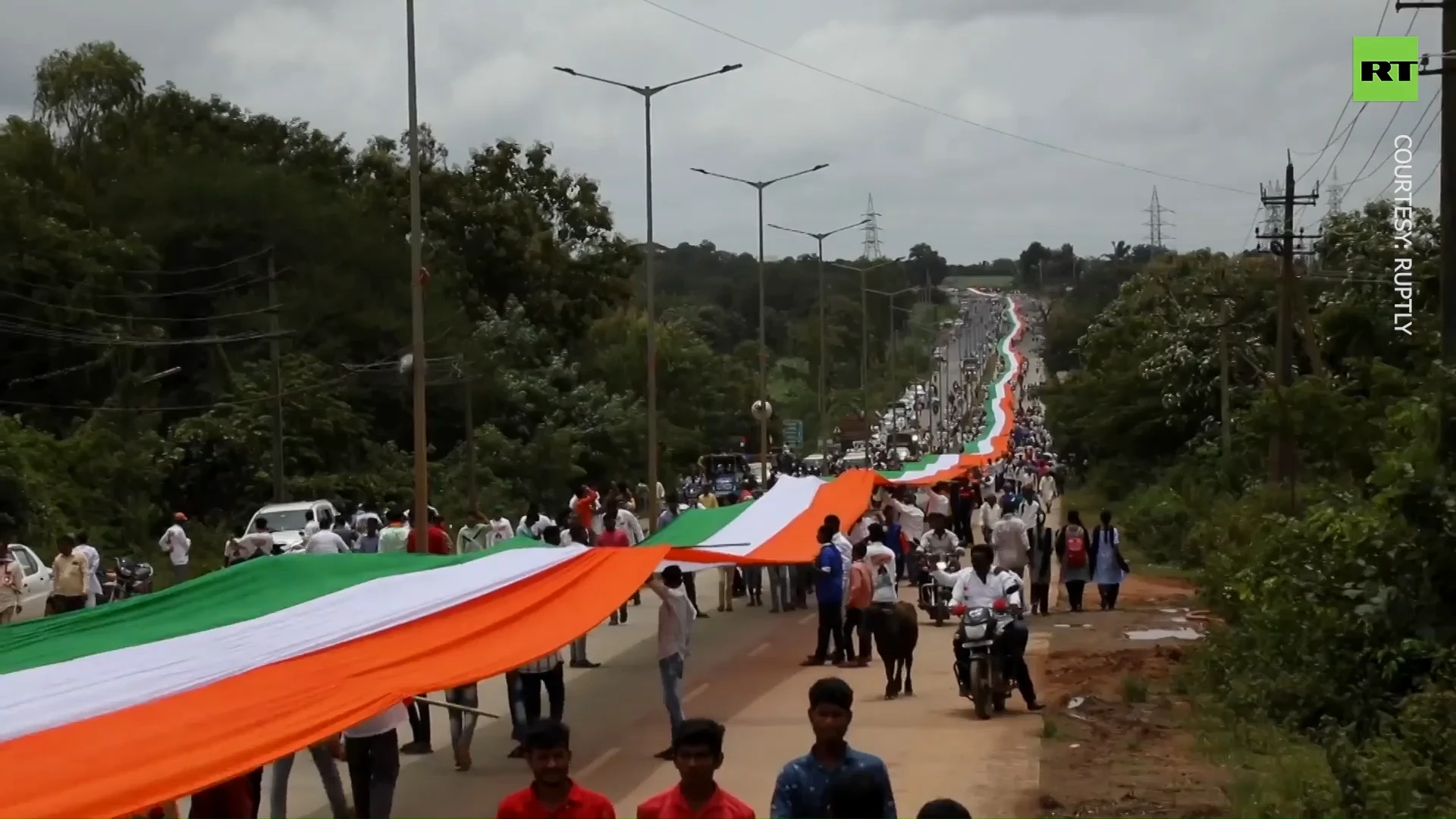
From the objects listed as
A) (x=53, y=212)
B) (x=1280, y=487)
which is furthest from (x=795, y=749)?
(x=53, y=212)

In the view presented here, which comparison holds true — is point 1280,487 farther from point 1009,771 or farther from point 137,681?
point 137,681

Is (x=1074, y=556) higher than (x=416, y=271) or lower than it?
lower

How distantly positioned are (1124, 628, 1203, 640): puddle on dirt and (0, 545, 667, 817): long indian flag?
8.64m

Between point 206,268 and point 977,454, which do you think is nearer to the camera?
point 206,268

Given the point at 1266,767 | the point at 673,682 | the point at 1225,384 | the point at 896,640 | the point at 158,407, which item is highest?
the point at 1225,384

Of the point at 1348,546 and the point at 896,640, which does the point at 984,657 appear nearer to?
the point at 896,640

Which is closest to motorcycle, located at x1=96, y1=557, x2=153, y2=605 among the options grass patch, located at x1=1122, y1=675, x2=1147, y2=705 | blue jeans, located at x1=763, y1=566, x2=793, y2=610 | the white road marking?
blue jeans, located at x1=763, y1=566, x2=793, y2=610

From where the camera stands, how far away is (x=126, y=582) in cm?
2691

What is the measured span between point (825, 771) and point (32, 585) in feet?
60.3

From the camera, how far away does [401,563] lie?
54.5 feet

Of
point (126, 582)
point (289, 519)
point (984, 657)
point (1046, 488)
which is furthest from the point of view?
point (1046, 488)

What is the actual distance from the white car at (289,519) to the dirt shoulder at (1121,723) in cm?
1246

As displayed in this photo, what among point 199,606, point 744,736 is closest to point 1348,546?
point 744,736

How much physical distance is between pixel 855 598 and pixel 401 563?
5.51 m
